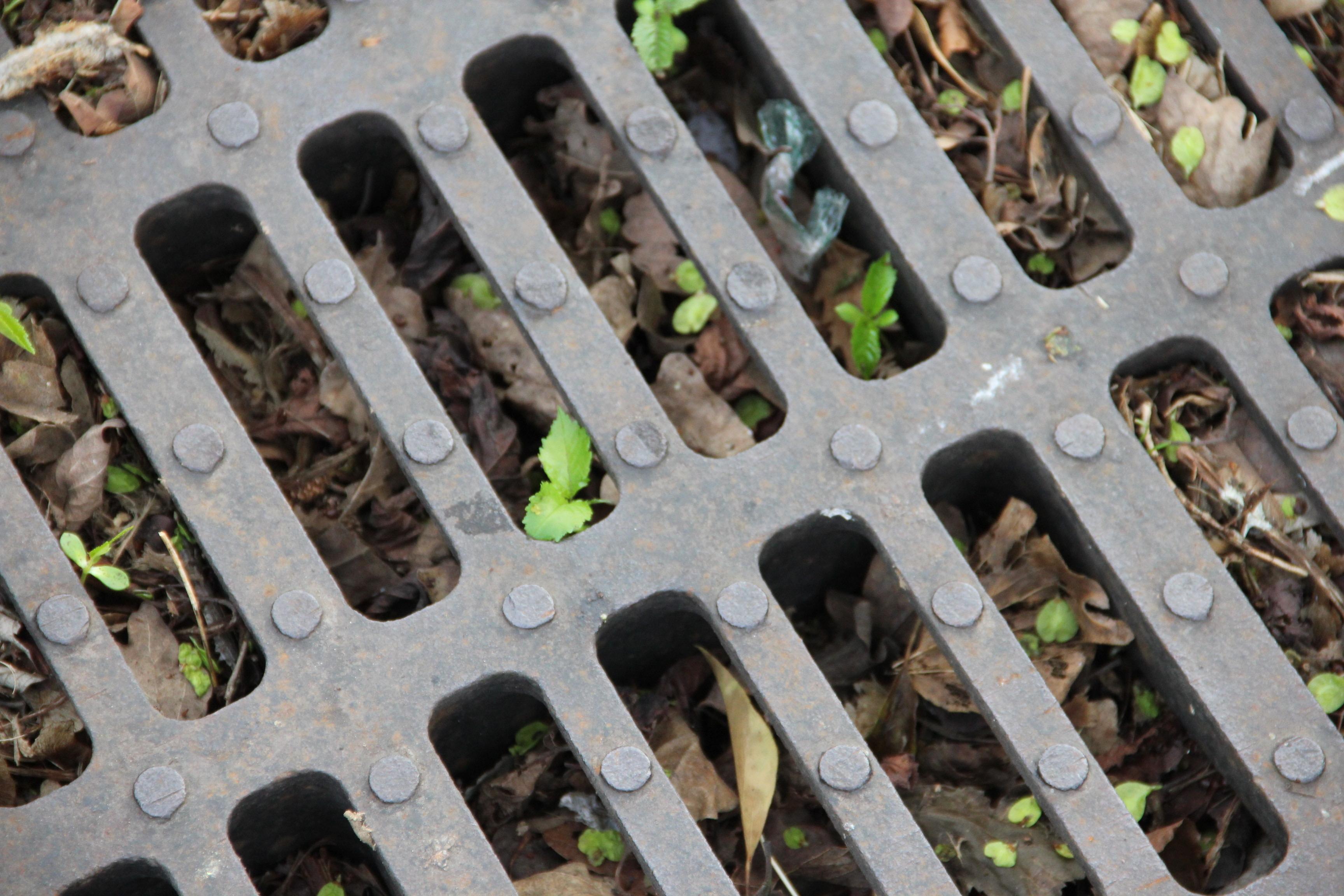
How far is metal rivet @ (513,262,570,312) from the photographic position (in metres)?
1.85

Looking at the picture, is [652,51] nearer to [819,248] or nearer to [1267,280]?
[819,248]

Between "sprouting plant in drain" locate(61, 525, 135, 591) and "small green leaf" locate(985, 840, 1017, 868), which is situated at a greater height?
"sprouting plant in drain" locate(61, 525, 135, 591)

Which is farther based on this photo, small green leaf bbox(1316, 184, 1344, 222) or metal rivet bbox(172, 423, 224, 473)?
small green leaf bbox(1316, 184, 1344, 222)

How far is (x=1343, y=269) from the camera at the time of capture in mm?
1953

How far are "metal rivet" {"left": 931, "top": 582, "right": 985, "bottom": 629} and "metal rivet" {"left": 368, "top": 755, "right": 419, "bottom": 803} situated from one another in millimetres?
745

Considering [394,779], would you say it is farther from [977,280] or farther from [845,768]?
[977,280]

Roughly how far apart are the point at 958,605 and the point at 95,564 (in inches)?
49.2

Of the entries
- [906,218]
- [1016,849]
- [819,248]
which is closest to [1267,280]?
[906,218]

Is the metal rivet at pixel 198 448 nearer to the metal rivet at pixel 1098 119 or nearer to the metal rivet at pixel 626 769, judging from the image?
the metal rivet at pixel 626 769

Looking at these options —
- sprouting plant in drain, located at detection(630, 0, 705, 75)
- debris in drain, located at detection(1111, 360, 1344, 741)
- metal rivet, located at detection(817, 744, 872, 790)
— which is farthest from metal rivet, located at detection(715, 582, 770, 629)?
sprouting plant in drain, located at detection(630, 0, 705, 75)

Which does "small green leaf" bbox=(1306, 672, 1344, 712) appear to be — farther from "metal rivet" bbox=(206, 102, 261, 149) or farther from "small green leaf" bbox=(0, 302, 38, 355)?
"small green leaf" bbox=(0, 302, 38, 355)

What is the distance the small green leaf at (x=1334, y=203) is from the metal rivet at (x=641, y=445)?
1.07 meters

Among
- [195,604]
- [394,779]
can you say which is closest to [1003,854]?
[394,779]

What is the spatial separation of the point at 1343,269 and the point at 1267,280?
15cm
